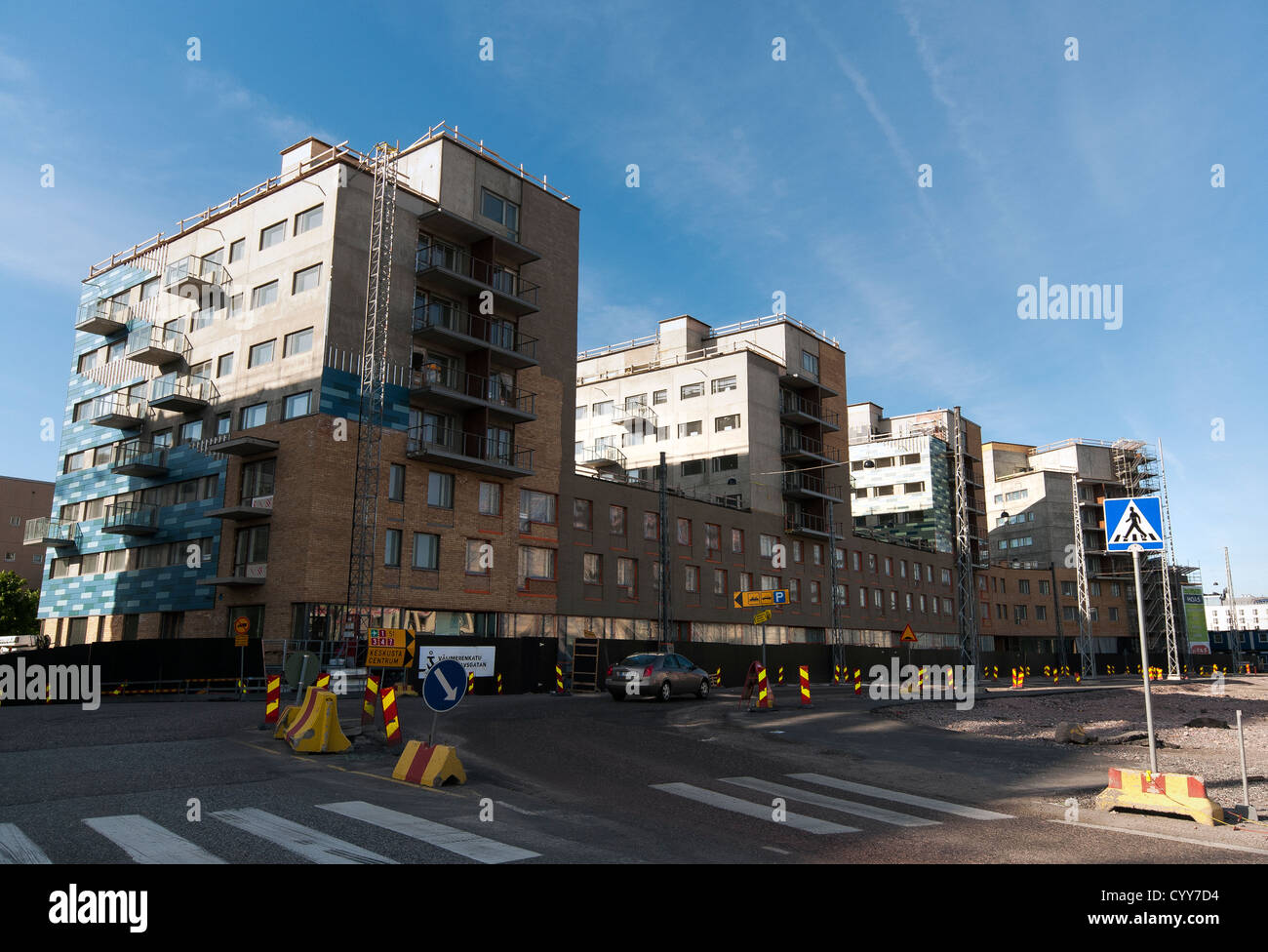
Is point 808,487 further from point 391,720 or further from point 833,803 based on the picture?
point 833,803

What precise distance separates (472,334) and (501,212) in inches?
266

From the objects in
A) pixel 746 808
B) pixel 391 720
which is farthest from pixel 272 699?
pixel 746 808

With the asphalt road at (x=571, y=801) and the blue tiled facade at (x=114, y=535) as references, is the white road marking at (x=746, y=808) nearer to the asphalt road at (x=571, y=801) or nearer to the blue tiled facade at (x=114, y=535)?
the asphalt road at (x=571, y=801)

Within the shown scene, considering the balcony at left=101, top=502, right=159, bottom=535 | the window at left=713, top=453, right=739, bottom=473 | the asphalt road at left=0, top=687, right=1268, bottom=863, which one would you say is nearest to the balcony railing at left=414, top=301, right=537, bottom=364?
the balcony at left=101, top=502, right=159, bottom=535

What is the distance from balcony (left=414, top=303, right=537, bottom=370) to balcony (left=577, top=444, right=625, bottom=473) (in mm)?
19132

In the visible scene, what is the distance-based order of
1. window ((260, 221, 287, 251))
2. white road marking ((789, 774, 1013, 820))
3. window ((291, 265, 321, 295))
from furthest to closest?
window ((260, 221, 287, 251)) < window ((291, 265, 321, 295)) < white road marking ((789, 774, 1013, 820))

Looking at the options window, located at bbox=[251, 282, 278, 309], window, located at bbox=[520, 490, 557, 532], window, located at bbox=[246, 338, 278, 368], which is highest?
window, located at bbox=[251, 282, 278, 309]

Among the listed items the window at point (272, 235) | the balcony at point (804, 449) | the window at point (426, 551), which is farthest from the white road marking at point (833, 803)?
the balcony at point (804, 449)

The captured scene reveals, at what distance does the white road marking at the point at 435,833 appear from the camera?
298 inches

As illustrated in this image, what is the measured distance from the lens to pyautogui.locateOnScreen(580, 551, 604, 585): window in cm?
4431

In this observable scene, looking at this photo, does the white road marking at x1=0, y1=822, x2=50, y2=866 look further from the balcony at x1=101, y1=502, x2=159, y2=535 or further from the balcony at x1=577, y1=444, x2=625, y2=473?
the balcony at x1=577, y1=444, x2=625, y2=473

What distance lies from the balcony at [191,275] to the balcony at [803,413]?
36.1 m
